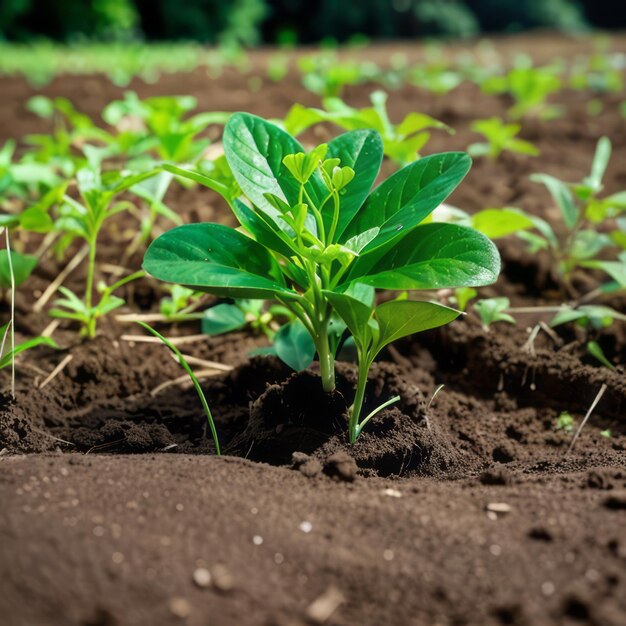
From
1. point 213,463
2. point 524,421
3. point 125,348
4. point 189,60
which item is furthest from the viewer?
point 189,60

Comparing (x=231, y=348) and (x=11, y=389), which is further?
(x=231, y=348)

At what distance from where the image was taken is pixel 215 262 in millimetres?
1232

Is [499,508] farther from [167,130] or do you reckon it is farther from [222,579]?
[167,130]

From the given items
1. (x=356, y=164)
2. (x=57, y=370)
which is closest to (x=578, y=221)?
(x=356, y=164)

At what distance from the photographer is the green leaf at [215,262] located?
3.77ft

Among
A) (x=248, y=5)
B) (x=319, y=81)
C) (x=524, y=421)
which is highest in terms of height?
(x=248, y=5)

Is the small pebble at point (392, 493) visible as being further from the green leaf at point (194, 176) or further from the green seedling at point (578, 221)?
the green seedling at point (578, 221)

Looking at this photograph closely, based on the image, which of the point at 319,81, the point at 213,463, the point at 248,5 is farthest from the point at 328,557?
the point at 248,5

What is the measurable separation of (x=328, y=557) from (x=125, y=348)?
0.98 meters

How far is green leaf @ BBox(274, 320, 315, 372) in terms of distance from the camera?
1.40m

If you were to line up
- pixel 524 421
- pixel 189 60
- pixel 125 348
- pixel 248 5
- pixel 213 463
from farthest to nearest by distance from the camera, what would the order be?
pixel 248 5 → pixel 189 60 → pixel 125 348 → pixel 524 421 → pixel 213 463

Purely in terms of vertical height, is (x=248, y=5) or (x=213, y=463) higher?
(x=248, y=5)

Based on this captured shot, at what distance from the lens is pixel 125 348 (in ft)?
5.79

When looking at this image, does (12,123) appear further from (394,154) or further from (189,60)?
(189,60)
